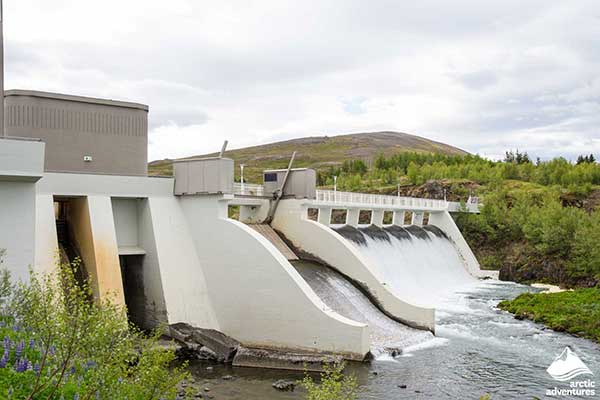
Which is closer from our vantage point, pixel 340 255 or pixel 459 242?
pixel 340 255

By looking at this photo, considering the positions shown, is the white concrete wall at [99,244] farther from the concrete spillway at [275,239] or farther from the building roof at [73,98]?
the concrete spillway at [275,239]

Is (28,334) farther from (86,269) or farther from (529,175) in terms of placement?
(529,175)

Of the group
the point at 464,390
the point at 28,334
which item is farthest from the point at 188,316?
the point at 28,334

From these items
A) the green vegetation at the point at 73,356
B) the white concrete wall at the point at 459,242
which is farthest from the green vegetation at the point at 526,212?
the green vegetation at the point at 73,356

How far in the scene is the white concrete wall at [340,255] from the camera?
24.3 metres

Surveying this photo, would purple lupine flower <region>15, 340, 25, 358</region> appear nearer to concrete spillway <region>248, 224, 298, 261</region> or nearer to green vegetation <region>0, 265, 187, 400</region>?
green vegetation <region>0, 265, 187, 400</region>

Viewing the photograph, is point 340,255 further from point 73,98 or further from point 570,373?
point 73,98

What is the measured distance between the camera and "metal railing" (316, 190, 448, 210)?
33.5 meters

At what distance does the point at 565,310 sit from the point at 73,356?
25.7m

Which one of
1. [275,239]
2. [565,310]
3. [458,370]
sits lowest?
[458,370]

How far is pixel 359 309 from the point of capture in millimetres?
24062

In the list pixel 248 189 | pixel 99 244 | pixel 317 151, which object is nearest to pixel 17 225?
pixel 99 244

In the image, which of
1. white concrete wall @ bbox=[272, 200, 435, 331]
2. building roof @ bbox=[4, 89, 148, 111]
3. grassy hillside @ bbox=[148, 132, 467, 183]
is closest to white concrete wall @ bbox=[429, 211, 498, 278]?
white concrete wall @ bbox=[272, 200, 435, 331]

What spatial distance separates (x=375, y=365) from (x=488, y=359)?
13.2 ft
